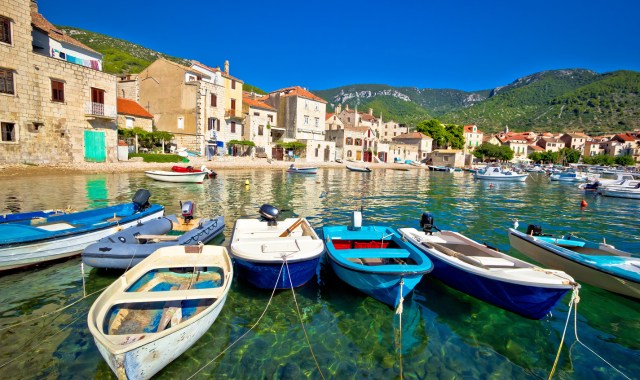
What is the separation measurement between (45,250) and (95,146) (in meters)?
29.4

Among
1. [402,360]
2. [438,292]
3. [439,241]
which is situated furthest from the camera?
[439,241]

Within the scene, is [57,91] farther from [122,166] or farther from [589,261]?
[589,261]

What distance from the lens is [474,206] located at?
68.2 ft

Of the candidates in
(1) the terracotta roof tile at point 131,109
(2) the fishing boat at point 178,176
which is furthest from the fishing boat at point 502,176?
(1) the terracotta roof tile at point 131,109

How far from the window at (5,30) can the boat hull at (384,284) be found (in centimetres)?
3414

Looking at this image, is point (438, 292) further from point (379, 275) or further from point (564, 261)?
point (564, 261)

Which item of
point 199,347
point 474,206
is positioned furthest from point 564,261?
point 474,206

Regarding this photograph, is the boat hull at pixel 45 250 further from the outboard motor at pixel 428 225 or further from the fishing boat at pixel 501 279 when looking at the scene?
the outboard motor at pixel 428 225

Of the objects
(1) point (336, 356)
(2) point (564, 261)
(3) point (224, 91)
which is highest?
(3) point (224, 91)

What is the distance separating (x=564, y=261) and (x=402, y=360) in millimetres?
5826

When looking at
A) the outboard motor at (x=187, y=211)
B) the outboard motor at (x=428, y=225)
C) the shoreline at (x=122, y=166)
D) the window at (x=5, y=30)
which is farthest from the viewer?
the shoreline at (x=122, y=166)

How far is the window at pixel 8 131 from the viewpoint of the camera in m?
25.7

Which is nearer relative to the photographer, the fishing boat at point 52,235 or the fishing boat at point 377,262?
the fishing boat at point 377,262

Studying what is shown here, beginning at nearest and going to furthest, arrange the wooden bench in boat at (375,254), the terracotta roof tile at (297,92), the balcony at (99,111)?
the wooden bench in boat at (375,254), the balcony at (99,111), the terracotta roof tile at (297,92)
